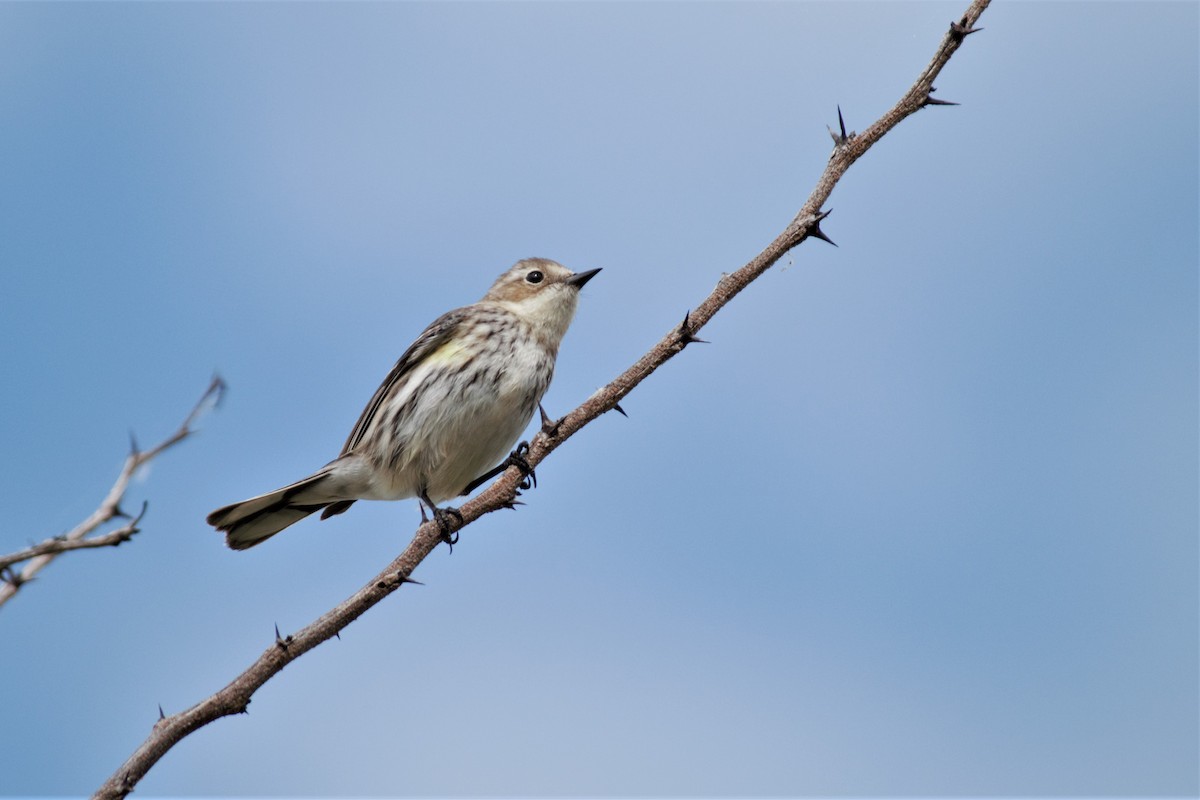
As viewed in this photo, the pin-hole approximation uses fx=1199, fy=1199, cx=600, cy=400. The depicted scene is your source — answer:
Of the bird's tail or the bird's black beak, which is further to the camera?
the bird's black beak

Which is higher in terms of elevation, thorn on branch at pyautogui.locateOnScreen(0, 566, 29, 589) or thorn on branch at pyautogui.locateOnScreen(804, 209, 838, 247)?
thorn on branch at pyautogui.locateOnScreen(804, 209, 838, 247)

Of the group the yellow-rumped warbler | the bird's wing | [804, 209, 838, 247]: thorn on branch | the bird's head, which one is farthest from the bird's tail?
[804, 209, 838, 247]: thorn on branch

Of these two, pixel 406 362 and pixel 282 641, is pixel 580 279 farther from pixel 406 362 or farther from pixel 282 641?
pixel 282 641

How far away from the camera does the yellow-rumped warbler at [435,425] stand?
32.2ft

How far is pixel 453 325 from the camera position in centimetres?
1073

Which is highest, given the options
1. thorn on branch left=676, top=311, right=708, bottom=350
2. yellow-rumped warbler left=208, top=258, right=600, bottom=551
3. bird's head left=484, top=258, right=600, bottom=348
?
bird's head left=484, top=258, right=600, bottom=348

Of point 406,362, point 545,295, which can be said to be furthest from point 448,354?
point 545,295

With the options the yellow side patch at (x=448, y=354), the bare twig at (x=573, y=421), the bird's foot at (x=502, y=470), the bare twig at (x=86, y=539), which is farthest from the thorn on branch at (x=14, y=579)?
the yellow side patch at (x=448, y=354)

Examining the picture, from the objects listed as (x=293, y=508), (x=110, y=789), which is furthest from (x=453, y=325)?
(x=110, y=789)

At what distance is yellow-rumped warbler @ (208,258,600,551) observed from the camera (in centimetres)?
981

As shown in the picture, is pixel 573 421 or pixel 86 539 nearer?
pixel 86 539

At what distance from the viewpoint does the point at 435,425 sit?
9.82 metres

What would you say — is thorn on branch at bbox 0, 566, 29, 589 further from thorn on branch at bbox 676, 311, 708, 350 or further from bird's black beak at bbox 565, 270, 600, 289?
bird's black beak at bbox 565, 270, 600, 289

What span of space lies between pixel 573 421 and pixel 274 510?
16.2 ft
